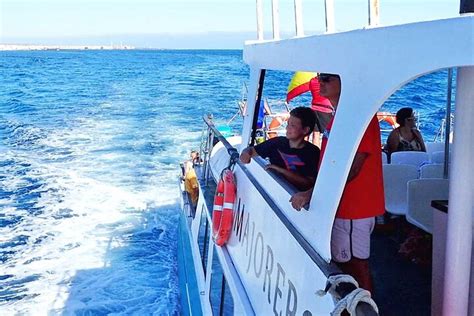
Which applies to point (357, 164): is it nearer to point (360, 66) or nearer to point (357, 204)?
point (357, 204)

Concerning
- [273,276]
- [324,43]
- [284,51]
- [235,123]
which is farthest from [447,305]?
[235,123]

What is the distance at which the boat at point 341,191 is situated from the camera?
186 cm

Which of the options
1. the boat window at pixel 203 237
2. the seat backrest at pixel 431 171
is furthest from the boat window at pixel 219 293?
the seat backrest at pixel 431 171

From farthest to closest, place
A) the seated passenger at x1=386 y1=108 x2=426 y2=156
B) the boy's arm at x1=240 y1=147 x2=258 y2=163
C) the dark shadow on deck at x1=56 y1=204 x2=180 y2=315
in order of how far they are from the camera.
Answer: the dark shadow on deck at x1=56 y1=204 x2=180 y2=315, the seated passenger at x1=386 y1=108 x2=426 y2=156, the boy's arm at x1=240 y1=147 x2=258 y2=163

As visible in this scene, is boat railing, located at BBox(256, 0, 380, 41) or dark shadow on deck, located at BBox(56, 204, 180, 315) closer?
boat railing, located at BBox(256, 0, 380, 41)

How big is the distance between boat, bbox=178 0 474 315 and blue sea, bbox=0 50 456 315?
4.39m

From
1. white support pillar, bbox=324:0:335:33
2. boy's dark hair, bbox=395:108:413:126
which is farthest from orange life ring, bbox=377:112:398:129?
white support pillar, bbox=324:0:335:33

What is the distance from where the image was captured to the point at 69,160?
16828 mm

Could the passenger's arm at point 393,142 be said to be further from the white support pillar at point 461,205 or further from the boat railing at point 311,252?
the white support pillar at point 461,205

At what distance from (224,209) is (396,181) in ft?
5.18

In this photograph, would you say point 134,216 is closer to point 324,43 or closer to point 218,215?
point 218,215

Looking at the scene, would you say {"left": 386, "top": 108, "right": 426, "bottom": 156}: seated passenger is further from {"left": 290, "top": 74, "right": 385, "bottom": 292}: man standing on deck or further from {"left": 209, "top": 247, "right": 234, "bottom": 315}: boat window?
{"left": 290, "top": 74, "right": 385, "bottom": 292}: man standing on deck

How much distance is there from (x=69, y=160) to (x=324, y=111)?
42.3 ft

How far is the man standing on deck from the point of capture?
2.61 m
